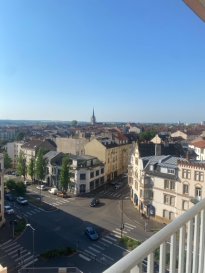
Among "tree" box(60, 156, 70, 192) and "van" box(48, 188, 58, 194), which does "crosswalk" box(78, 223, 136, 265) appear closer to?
"tree" box(60, 156, 70, 192)

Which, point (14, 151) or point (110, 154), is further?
point (14, 151)

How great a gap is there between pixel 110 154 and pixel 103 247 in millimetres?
9938

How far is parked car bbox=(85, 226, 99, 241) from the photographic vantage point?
408 inches

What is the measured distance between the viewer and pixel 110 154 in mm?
19375

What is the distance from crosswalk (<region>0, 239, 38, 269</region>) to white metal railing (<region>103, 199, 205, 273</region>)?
855cm

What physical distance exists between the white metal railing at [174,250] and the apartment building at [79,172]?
15.6m

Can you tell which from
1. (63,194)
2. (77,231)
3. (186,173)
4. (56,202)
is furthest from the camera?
(63,194)

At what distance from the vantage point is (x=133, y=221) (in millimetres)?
11875

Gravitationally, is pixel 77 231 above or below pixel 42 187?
below

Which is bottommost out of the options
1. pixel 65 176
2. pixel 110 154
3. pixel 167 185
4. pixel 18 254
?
pixel 18 254

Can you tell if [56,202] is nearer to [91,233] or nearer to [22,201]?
[22,201]

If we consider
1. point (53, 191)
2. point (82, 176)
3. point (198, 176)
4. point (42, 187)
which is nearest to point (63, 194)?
point (53, 191)

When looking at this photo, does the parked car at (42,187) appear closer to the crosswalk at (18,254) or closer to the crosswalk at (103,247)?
the crosswalk at (18,254)

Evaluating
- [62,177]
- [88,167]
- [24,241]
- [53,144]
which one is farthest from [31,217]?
[53,144]
